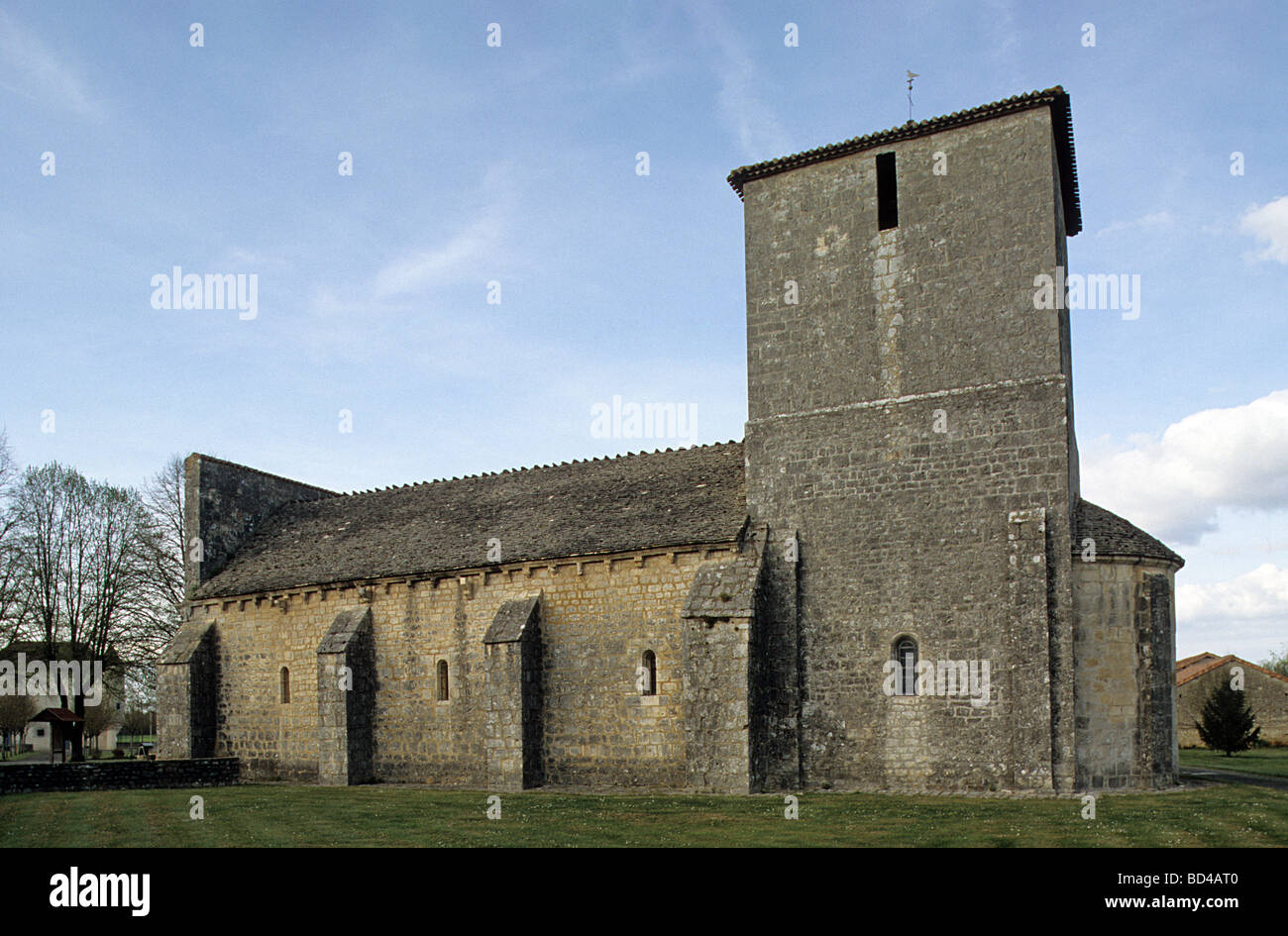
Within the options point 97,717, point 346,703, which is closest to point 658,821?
point 346,703

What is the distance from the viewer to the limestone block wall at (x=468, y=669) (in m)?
22.0

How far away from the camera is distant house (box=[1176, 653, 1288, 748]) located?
4369cm

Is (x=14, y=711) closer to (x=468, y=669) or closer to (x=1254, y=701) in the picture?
Answer: (x=468, y=669)

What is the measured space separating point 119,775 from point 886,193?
22299mm

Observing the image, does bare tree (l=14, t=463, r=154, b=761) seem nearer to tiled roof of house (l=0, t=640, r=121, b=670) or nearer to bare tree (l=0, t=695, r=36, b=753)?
tiled roof of house (l=0, t=640, r=121, b=670)

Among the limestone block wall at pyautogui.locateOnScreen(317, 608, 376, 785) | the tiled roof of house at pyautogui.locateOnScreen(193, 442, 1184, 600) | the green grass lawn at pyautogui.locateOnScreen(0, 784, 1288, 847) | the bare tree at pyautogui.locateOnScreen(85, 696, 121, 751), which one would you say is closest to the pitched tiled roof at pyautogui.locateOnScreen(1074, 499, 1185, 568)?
the tiled roof of house at pyautogui.locateOnScreen(193, 442, 1184, 600)

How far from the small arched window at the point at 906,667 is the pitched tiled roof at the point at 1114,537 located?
3.68 m

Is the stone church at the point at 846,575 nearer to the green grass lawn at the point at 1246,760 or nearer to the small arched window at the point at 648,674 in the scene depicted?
the small arched window at the point at 648,674

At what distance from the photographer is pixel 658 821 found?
1598 centimetres

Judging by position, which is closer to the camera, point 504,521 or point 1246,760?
point 504,521

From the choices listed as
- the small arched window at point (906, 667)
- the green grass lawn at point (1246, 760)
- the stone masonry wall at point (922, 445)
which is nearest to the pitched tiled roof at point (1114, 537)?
the stone masonry wall at point (922, 445)
